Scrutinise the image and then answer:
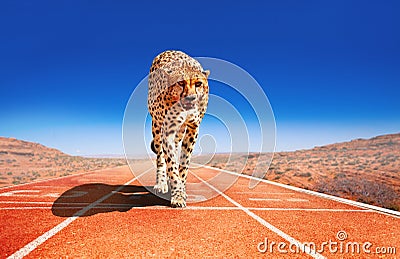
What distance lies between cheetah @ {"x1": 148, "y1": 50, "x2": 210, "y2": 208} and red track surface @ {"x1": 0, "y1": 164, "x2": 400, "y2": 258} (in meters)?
0.99

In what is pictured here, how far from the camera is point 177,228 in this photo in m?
5.35

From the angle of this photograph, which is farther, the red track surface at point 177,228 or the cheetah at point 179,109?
the cheetah at point 179,109

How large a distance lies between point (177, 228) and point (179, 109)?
3.04m

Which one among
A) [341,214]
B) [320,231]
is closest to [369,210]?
[341,214]

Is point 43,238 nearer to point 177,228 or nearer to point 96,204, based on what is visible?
point 177,228

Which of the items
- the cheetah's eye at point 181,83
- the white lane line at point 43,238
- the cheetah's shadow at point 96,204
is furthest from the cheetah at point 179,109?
the white lane line at point 43,238

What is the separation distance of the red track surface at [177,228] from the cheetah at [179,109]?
987 mm

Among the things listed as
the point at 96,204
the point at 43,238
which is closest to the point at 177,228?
the point at 43,238

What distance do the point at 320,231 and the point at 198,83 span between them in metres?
4.13

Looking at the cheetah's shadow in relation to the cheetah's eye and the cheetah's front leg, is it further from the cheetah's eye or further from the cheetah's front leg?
the cheetah's eye

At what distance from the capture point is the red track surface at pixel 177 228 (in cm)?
415

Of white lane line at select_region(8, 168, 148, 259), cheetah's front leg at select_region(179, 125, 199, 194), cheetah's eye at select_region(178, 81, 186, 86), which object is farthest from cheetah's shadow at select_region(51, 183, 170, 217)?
cheetah's eye at select_region(178, 81, 186, 86)

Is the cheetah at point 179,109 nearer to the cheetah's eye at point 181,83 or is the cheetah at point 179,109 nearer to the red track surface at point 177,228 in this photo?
the cheetah's eye at point 181,83

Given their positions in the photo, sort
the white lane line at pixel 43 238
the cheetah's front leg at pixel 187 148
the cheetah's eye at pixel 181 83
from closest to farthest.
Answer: the white lane line at pixel 43 238
the cheetah's eye at pixel 181 83
the cheetah's front leg at pixel 187 148
